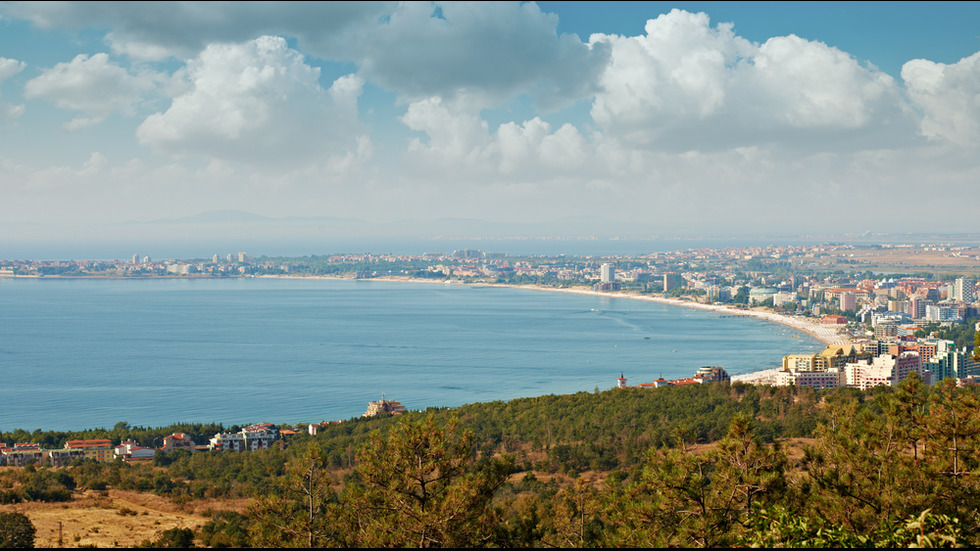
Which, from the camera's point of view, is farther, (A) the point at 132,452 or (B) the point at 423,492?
(A) the point at 132,452

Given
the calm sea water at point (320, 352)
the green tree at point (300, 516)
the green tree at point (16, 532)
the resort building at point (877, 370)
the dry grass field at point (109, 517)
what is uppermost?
the green tree at point (300, 516)

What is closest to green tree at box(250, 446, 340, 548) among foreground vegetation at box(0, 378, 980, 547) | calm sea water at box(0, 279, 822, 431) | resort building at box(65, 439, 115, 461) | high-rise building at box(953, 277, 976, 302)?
foreground vegetation at box(0, 378, 980, 547)

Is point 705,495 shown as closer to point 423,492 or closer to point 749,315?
point 423,492

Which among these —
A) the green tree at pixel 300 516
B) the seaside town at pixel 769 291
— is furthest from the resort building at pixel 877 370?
the green tree at pixel 300 516

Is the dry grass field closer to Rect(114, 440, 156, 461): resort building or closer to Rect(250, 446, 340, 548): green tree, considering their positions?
Rect(250, 446, 340, 548): green tree

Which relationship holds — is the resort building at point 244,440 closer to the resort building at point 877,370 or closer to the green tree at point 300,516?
the green tree at point 300,516

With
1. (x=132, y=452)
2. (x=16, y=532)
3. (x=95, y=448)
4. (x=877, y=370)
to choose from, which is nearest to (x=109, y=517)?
(x=16, y=532)

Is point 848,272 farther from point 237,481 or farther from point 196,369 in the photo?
point 237,481
